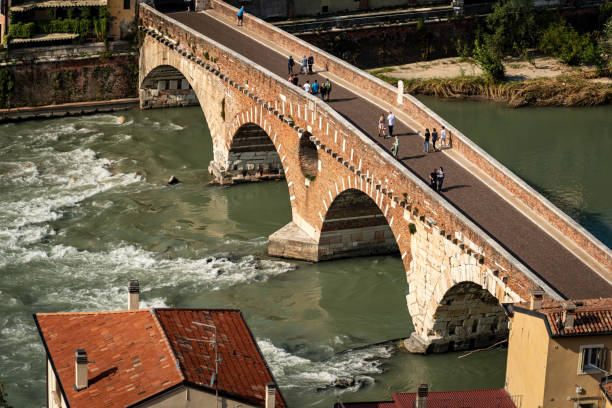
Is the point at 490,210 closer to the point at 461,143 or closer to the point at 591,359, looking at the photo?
the point at 461,143

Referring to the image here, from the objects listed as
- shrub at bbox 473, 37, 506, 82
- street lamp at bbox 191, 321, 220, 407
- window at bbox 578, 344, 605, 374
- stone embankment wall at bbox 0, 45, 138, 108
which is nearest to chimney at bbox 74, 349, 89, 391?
street lamp at bbox 191, 321, 220, 407

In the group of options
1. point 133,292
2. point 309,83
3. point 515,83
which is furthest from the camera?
point 515,83

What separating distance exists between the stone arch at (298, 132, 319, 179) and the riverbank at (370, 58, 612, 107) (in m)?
24.7

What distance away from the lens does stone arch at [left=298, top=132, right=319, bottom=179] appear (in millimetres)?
56891

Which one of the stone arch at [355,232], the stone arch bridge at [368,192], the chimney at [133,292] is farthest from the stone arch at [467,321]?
the chimney at [133,292]

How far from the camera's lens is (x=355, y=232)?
185ft

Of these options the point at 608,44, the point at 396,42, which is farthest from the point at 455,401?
the point at 608,44

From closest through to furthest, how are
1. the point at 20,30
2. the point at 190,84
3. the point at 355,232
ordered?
1. the point at 355,232
2. the point at 190,84
3. the point at 20,30

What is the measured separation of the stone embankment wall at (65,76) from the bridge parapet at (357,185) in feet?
34.9

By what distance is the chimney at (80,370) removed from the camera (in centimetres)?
3322

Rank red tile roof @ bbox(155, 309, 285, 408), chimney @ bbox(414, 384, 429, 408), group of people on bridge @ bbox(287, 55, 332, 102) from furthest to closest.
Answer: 1. group of people on bridge @ bbox(287, 55, 332, 102)
2. chimney @ bbox(414, 384, 429, 408)
3. red tile roof @ bbox(155, 309, 285, 408)

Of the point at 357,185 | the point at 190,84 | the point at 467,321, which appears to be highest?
the point at 190,84

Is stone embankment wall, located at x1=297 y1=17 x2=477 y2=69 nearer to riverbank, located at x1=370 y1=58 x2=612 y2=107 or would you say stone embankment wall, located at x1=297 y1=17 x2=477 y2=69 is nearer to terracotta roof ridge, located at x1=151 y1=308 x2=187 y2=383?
riverbank, located at x1=370 y1=58 x2=612 y2=107

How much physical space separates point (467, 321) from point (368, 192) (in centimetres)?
667
